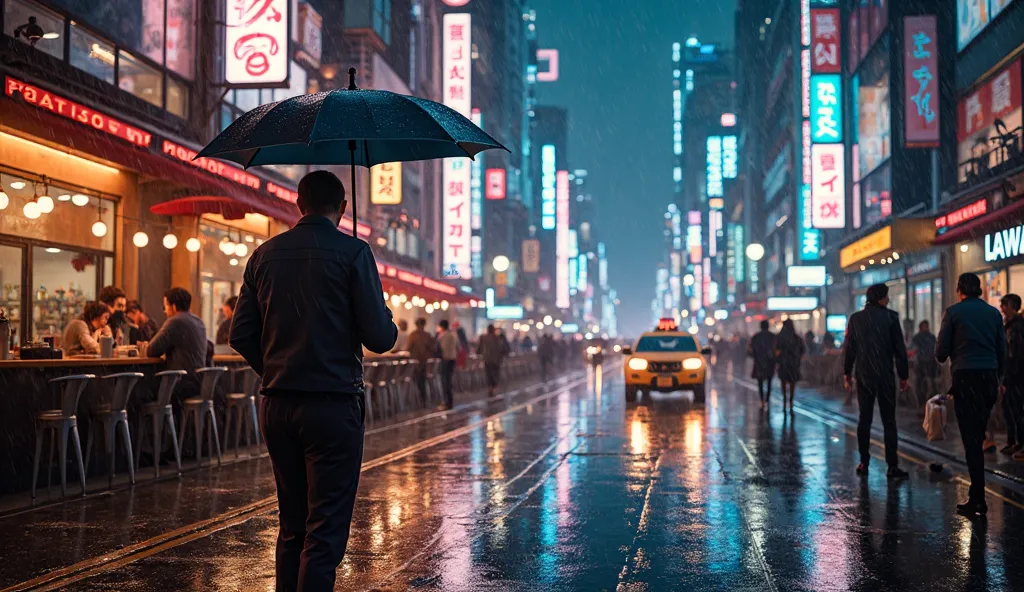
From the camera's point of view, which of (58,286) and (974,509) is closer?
(974,509)

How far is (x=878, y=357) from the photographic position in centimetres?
1150

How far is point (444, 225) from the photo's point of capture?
174 feet

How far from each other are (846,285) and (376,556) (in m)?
54.0

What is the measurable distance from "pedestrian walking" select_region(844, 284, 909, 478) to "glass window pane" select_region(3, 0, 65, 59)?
1246 centimetres

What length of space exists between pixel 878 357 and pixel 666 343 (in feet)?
51.1

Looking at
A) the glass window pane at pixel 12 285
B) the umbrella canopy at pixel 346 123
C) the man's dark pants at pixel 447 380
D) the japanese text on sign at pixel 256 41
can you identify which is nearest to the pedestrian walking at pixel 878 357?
the umbrella canopy at pixel 346 123

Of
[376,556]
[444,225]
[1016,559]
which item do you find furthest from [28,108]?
[444,225]

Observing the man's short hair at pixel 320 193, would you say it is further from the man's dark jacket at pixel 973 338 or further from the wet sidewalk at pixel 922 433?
the wet sidewalk at pixel 922 433

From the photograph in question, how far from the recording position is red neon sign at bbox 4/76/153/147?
13.9 meters

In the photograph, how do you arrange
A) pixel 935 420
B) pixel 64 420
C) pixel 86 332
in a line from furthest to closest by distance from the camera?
Answer: 1. pixel 86 332
2. pixel 935 420
3. pixel 64 420

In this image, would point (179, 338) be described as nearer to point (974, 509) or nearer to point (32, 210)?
point (32, 210)

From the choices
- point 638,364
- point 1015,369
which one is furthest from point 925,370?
point 1015,369

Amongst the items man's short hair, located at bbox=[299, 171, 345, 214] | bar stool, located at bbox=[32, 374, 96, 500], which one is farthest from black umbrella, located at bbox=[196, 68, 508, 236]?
bar stool, located at bbox=[32, 374, 96, 500]

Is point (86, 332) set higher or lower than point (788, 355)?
higher
